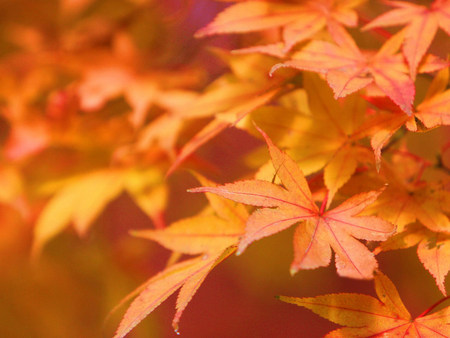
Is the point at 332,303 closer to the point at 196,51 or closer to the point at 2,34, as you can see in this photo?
the point at 196,51

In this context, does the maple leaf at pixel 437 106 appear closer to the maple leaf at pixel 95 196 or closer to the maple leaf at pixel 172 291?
the maple leaf at pixel 172 291

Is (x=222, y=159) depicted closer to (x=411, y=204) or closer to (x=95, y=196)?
(x=95, y=196)

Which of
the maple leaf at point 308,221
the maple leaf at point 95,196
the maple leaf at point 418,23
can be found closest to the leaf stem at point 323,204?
the maple leaf at point 308,221

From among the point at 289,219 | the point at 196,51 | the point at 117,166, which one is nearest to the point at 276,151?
the point at 289,219

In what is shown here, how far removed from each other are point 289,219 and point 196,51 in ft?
1.88

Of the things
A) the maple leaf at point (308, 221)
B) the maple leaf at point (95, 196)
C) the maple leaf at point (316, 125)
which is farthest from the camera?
the maple leaf at point (95, 196)

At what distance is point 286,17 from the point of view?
421mm

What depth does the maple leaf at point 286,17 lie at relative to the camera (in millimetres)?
398

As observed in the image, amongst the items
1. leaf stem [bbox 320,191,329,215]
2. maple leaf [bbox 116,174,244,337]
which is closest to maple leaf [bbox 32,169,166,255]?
maple leaf [bbox 116,174,244,337]

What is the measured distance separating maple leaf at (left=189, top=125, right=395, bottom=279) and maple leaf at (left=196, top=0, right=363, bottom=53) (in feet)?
0.49

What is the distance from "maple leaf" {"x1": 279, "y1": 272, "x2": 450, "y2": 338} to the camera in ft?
0.97

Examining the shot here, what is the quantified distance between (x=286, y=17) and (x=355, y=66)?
96mm

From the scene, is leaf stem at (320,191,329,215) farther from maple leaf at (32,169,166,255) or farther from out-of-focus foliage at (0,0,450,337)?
maple leaf at (32,169,166,255)

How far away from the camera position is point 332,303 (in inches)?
11.9
